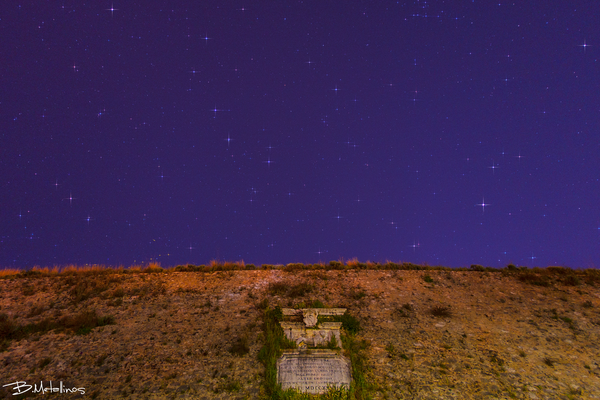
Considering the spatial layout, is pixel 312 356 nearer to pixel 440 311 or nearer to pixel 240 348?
pixel 240 348

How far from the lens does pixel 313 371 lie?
11453 millimetres

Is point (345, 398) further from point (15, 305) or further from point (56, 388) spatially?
point (15, 305)

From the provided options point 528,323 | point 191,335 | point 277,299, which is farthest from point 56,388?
point 528,323

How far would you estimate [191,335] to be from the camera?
13.2m

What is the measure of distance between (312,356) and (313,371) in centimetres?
57

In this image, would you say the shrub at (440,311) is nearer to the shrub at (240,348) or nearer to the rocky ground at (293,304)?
the rocky ground at (293,304)

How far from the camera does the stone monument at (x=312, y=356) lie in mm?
11133

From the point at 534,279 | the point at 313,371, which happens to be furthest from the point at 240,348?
the point at 534,279

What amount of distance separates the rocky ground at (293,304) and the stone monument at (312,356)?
3.65 feet

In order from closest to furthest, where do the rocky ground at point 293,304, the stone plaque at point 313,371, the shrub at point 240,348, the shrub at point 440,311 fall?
the rocky ground at point 293,304 → the stone plaque at point 313,371 → the shrub at point 240,348 → the shrub at point 440,311

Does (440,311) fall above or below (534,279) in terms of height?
below

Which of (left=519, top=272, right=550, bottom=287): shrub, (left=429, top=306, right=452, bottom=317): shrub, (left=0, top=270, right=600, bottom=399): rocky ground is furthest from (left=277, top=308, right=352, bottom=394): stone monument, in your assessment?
(left=519, top=272, right=550, bottom=287): shrub

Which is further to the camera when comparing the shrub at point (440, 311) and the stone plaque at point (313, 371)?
the shrub at point (440, 311)

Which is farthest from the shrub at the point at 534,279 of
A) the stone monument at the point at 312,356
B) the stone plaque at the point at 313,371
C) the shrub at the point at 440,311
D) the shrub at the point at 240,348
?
the shrub at the point at 240,348
